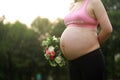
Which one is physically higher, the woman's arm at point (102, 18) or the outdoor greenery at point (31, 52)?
the outdoor greenery at point (31, 52)

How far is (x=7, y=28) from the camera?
5025 centimetres

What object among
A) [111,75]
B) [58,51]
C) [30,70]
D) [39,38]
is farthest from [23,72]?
[58,51]

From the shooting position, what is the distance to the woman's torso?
15.5 feet

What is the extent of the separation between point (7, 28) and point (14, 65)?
470cm

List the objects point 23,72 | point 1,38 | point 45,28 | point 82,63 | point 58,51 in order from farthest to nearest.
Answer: point 45,28, point 23,72, point 1,38, point 58,51, point 82,63

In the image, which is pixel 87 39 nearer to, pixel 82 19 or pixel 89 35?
pixel 89 35

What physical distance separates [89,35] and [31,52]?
49.3m

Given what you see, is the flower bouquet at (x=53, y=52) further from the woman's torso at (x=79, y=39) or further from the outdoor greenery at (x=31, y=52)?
the outdoor greenery at (x=31, y=52)

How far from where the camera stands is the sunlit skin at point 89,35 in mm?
4711

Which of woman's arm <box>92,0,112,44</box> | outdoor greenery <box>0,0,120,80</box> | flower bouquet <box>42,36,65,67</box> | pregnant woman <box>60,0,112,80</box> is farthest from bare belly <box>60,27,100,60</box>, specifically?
outdoor greenery <box>0,0,120,80</box>

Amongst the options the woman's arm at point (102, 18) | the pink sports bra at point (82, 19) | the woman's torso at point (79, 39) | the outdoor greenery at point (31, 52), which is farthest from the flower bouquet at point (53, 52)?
the outdoor greenery at point (31, 52)

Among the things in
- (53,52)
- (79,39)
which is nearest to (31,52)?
(53,52)

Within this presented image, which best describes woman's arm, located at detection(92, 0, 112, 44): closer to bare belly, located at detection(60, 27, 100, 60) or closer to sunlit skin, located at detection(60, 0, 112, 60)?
sunlit skin, located at detection(60, 0, 112, 60)

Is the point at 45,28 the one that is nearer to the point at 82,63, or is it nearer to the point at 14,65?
the point at 14,65
